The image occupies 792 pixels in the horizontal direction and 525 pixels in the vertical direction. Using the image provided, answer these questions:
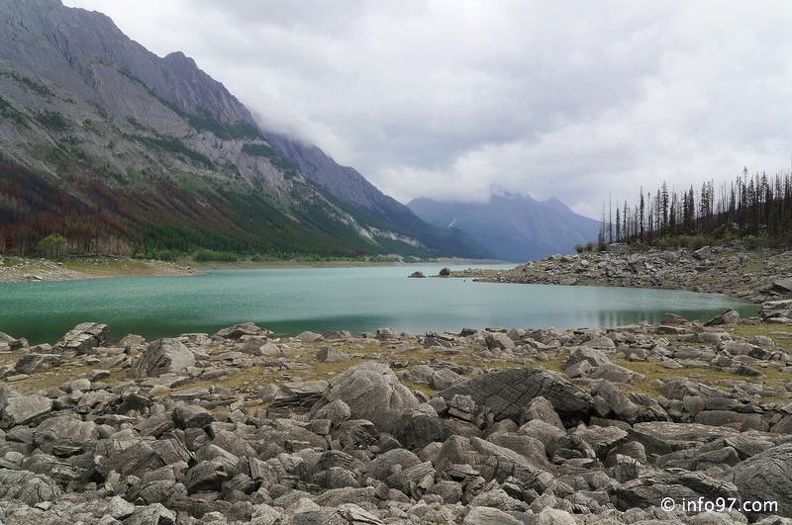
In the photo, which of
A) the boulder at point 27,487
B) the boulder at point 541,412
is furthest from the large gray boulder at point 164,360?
the boulder at point 541,412

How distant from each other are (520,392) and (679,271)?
318ft

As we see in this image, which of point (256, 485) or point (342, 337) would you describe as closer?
point (256, 485)

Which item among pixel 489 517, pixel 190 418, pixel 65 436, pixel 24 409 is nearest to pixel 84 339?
pixel 24 409

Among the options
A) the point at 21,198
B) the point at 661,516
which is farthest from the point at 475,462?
the point at 21,198

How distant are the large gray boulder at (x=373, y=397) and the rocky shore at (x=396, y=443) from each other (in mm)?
58

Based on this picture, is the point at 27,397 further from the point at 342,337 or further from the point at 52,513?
the point at 342,337

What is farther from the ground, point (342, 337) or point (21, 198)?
point (21, 198)

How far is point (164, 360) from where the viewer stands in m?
19.0

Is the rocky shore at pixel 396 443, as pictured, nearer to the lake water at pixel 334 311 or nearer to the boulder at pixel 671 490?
the boulder at pixel 671 490

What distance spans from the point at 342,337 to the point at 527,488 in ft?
69.2

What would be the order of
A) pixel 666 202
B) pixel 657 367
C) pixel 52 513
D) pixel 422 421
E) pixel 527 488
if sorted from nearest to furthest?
pixel 52 513 → pixel 527 488 → pixel 422 421 → pixel 657 367 → pixel 666 202

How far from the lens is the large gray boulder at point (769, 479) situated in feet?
26.0

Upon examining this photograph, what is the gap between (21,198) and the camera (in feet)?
645

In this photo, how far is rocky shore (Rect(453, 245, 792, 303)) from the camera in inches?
2854
